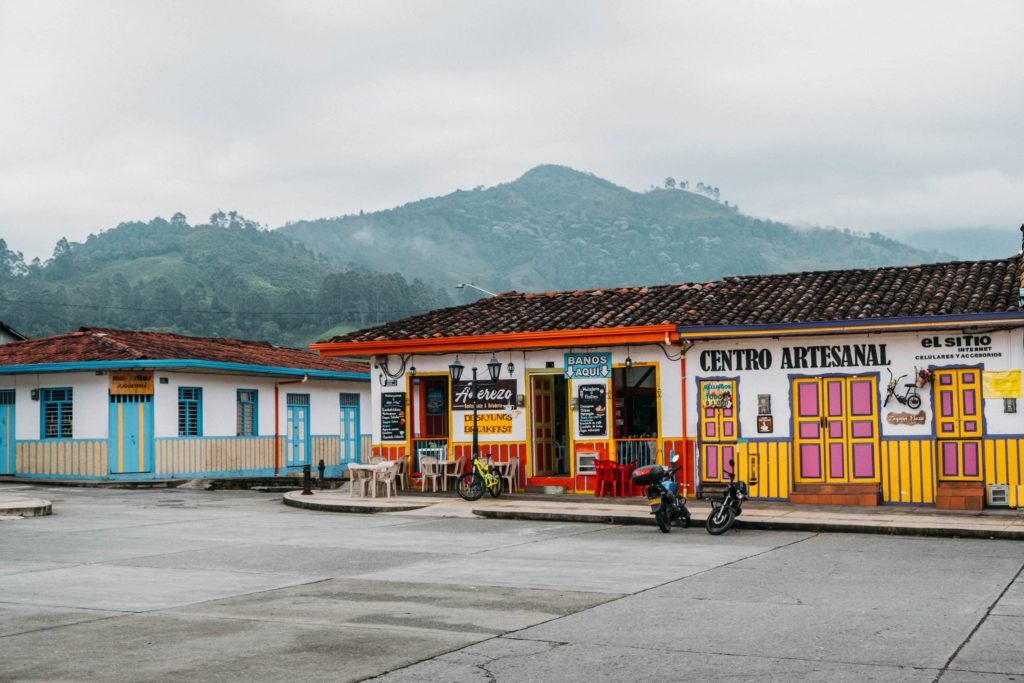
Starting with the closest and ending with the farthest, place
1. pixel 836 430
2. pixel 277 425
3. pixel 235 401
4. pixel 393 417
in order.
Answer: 1. pixel 836 430
2. pixel 393 417
3. pixel 235 401
4. pixel 277 425

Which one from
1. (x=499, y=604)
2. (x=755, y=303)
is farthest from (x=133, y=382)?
(x=499, y=604)

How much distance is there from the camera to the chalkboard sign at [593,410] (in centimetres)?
2236

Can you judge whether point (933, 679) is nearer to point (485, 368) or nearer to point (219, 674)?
point (219, 674)

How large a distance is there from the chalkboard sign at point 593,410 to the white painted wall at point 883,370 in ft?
5.29

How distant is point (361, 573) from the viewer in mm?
12641

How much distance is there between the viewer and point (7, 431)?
2972 centimetres

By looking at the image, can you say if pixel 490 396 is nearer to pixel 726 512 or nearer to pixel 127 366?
pixel 726 512

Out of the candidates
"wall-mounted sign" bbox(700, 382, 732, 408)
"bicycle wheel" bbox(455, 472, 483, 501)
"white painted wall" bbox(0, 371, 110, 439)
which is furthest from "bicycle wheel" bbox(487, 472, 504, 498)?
"white painted wall" bbox(0, 371, 110, 439)

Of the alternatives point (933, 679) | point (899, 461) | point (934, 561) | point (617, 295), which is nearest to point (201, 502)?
point (617, 295)

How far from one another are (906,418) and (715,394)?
129 inches

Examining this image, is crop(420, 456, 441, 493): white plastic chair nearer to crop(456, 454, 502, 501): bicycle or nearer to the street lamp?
the street lamp

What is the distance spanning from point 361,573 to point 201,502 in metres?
11.2

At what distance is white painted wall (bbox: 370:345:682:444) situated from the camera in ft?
71.6

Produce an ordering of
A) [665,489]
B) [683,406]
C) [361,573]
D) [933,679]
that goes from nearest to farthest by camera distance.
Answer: [933,679] → [361,573] → [665,489] → [683,406]
